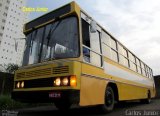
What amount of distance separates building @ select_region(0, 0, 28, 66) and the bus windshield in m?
73.9

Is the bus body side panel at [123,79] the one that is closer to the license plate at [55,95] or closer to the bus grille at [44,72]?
the bus grille at [44,72]

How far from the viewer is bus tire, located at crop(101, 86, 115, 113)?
7.48 m

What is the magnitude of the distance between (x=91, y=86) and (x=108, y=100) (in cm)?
143

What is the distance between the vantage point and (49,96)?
236 inches

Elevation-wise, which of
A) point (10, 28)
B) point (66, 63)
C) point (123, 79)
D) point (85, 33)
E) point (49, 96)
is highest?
point (10, 28)

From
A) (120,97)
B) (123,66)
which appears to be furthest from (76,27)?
(123,66)

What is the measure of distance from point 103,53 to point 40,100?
2.67 m

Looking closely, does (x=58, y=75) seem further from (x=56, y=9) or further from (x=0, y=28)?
(x=0, y=28)

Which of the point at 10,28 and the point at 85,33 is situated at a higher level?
the point at 10,28

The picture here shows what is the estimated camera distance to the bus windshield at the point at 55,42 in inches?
252

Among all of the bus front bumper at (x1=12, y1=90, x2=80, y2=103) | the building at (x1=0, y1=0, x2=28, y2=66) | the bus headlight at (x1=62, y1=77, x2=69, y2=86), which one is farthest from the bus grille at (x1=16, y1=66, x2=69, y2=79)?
the building at (x1=0, y1=0, x2=28, y2=66)

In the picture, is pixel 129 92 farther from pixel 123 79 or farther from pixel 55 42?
pixel 55 42

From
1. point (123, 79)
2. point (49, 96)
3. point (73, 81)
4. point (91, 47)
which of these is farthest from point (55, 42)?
point (123, 79)

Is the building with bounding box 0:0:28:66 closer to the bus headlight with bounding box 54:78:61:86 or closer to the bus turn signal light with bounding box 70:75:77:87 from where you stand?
the bus headlight with bounding box 54:78:61:86
